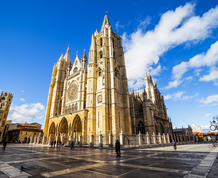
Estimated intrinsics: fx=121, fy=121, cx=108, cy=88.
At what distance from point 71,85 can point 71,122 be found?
1100 cm

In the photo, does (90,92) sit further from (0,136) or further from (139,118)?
(0,136)

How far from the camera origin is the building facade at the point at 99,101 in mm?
21578

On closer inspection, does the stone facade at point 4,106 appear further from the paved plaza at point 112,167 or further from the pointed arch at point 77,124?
the paved plaza at point 112,167

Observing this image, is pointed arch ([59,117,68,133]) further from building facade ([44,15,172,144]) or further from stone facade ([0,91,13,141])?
stone facade ([0,91,13,141])

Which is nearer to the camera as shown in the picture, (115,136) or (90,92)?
(115,136)

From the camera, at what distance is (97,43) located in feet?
96.1

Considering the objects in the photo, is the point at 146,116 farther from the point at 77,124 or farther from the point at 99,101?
the point at 77,124

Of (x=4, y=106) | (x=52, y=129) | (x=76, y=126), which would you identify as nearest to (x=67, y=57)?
(x=52, y=129)

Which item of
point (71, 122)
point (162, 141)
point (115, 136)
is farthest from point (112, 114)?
point (162, 141)

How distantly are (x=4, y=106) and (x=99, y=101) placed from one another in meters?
36.5

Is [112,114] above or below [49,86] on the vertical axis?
below

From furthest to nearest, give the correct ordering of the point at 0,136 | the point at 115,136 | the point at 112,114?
1. the point at 0,136
2. the point at 112,114
3. the point at 115,136

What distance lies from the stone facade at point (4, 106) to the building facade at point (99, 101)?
1626 centimetres

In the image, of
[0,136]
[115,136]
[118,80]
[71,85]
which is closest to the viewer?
[115,136]
